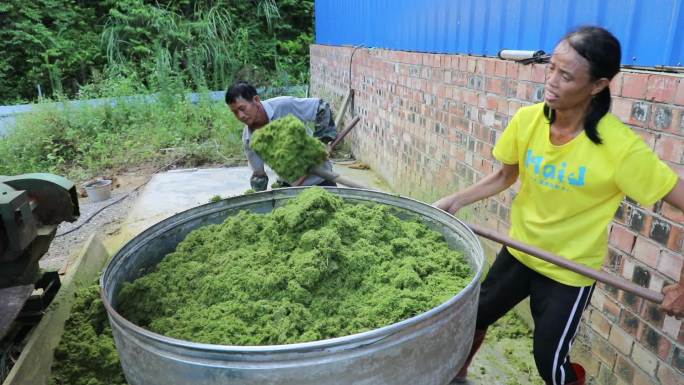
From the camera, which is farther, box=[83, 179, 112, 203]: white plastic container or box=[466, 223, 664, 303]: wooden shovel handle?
box=[83, 179, 112, 203]: white plastic container

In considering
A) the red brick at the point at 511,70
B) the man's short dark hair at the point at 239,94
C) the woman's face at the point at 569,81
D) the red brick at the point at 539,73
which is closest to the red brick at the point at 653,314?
the woman's face at the point at 569,81

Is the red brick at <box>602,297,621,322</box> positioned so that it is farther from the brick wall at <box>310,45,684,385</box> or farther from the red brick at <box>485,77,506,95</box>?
the red brick at <box>485,77,506,95</box>

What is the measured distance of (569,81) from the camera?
1.53 m

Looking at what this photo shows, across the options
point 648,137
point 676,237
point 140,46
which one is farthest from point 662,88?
point 140,46

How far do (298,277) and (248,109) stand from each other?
2256 mm

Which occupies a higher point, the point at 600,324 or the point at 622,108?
the point at 622,108

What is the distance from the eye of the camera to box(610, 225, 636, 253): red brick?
6.66ft

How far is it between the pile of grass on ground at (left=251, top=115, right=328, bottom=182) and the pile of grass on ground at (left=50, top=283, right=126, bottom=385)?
3.76 feet

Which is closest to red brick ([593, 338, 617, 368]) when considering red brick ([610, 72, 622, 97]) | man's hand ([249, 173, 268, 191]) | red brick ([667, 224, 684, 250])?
red brick ([667, 224, 684, 250])

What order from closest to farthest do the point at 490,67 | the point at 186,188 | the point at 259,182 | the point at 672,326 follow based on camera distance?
1. the point at 672,326
2. the point at 490,67
3. the point at 259,182
4. the point at 186,188

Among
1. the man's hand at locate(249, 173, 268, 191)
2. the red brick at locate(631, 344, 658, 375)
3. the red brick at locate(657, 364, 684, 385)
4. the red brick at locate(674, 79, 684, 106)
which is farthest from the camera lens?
the man's hand at locate(249, 173, 268, 191)

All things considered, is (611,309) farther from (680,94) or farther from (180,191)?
(180,191)

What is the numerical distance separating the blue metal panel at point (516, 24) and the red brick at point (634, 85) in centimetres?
7

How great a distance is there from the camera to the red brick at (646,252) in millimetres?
1895
